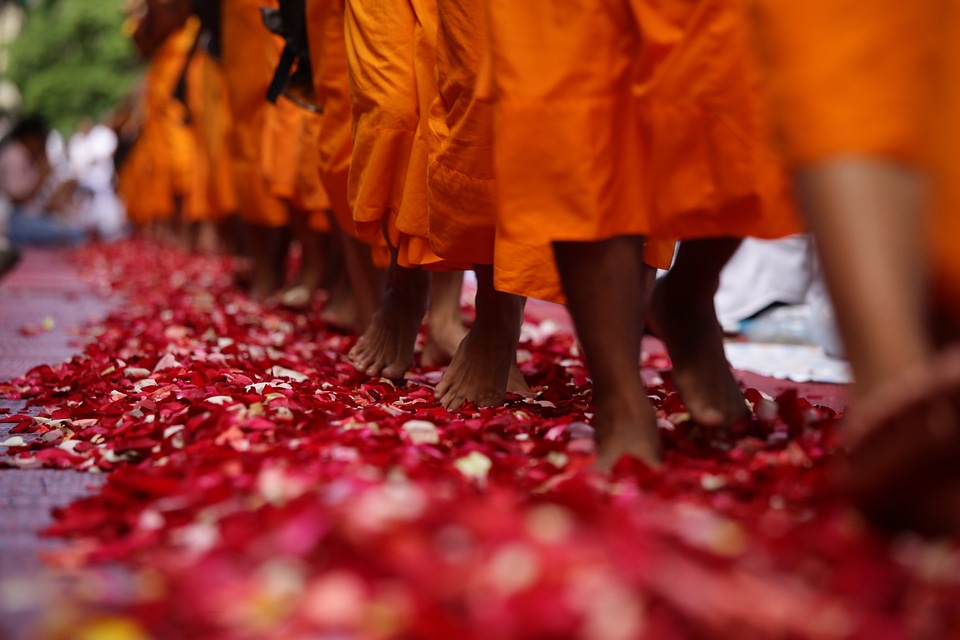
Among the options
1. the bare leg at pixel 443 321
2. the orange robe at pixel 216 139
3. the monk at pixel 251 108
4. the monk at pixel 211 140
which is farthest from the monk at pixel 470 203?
the orange robe at pixel 216 139

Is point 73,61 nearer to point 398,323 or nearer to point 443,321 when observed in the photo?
point 443,321

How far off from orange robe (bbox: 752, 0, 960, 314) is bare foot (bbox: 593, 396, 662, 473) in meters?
0.60

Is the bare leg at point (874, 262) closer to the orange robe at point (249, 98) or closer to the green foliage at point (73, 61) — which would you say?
the orange robe at point (249, 98)

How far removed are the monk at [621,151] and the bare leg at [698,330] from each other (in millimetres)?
186

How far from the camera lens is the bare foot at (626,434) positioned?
73.3 inches

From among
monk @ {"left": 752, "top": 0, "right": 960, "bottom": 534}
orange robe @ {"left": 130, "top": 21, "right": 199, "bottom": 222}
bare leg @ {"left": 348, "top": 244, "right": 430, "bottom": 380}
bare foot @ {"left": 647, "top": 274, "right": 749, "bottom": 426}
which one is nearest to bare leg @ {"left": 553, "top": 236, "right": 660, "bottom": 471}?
bare foot @ {"left": 647, "top": 274, "right": 749, "bottom": 426}

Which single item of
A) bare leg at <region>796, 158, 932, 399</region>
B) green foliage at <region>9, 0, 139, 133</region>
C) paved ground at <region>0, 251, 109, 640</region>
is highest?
green foliage at <region>9, 0, 139, 133</region>

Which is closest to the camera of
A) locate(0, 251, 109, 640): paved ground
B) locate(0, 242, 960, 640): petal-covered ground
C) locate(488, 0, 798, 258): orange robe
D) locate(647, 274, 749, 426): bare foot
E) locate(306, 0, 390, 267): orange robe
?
locate(0, 242, 960, 640): petal-covered ground

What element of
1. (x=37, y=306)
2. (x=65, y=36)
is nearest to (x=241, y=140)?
(x=37, y=306)

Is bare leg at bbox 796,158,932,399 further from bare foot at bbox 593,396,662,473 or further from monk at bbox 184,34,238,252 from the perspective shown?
monk at bbox 184,34,238,252

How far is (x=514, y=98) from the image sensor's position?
1.90m

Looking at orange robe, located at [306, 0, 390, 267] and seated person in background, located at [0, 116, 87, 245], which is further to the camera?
seated person in background, located at [0, 116, 87, 245]

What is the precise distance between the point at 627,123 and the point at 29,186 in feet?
43.5

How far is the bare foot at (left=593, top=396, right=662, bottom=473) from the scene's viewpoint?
6.11 ft
